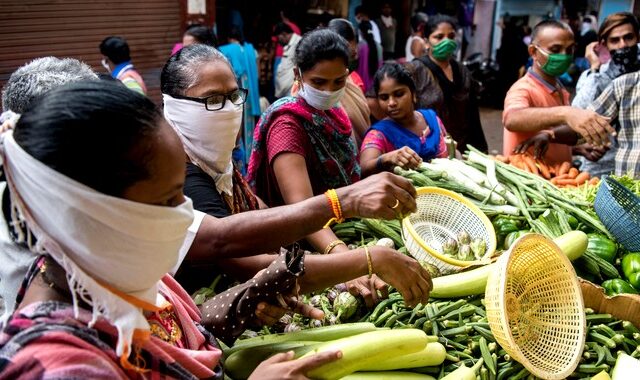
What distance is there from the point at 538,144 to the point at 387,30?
7485 millimetres

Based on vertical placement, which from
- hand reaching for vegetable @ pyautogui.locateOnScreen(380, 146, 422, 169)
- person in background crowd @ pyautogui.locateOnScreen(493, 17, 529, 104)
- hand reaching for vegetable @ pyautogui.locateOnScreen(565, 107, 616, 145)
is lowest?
person in background crowd @ pyautogui.locateOnScreen(493, 17, 529, 104)

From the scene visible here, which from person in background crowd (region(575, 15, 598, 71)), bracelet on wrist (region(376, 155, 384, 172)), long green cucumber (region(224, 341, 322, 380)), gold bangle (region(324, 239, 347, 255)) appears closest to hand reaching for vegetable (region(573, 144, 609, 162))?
bracelet on wrist (region(376, 155, 384, 172))

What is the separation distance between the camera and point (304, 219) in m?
1.74

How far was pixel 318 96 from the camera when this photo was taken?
9.16 ft

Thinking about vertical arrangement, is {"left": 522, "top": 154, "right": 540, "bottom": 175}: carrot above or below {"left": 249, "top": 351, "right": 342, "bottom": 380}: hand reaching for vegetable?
below

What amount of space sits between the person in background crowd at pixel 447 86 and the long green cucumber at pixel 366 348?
310cm

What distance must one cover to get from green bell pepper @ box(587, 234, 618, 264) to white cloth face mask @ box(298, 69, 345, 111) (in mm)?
1425

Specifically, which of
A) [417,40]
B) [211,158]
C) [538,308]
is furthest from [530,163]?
[417,40]

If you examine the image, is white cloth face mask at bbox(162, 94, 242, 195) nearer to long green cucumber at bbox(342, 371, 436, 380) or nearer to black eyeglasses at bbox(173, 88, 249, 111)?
black eyeglasses at bbox(173, 88, 249, 111)

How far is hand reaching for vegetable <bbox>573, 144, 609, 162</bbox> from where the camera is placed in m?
4.33

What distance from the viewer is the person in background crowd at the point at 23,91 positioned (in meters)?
1.42

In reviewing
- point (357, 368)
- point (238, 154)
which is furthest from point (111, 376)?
point (238, 154)

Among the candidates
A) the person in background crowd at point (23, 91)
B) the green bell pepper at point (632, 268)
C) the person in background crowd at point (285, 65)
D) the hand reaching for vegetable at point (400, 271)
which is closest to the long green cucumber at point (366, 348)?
the hand reaching for vegetable at point (400, 271)

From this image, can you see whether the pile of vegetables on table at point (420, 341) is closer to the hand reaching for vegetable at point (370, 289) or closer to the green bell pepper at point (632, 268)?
the hand reaching for vegetable at point (370, 289)
